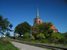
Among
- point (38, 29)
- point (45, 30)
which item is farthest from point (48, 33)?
point (38, 29)

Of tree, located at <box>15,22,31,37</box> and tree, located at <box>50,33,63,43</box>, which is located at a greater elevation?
tree, located at <box>15,22,31,37</box>

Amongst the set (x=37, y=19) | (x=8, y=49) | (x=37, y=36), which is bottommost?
(x=8, y=49)

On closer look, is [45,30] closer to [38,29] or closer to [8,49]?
[38,29]

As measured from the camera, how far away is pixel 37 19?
12225 centimetres

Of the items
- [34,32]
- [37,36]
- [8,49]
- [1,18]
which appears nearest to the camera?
[8,49]

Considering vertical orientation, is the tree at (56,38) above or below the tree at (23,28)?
below

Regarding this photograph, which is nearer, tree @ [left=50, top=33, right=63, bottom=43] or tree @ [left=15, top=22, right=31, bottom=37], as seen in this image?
tree @ [left=50, top=33, right=63, bottom=43]

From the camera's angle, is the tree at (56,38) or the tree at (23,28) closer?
the tree at (56,38)

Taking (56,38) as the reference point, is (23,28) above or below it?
above

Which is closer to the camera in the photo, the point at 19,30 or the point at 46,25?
the point at 46,25

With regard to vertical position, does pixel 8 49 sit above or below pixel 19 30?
below

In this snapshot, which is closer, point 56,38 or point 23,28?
point 56,38

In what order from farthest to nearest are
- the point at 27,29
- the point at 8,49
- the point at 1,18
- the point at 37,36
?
the point at 27,29, the point at 37,36, the point at 1,18, the point at 8,49

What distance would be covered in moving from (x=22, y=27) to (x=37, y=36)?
30.2 metres
